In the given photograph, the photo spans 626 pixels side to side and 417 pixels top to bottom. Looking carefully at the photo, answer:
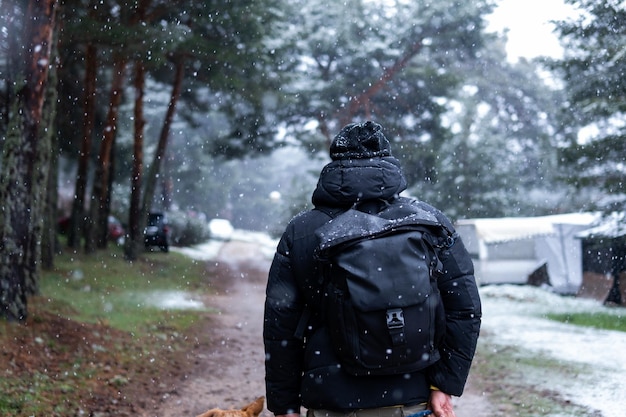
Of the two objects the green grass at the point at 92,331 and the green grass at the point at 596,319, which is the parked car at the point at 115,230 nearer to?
the green grass at the point at 92,331

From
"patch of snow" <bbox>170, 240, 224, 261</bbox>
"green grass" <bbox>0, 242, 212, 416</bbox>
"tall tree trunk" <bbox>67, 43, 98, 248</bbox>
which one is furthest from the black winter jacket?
"patch of snow" <bbox>170, 240, 224, 261</bbox>

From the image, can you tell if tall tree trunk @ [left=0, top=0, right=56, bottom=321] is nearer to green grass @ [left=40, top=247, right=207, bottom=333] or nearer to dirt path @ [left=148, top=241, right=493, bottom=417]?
green grass @ [left=40, top=247, right=207, bottom=333]

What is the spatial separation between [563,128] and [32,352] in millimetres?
17462

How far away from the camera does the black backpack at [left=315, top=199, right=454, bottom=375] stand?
206 cm

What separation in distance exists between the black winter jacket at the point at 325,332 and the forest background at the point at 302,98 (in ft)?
22.2

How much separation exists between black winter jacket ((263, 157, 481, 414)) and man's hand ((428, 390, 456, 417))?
0.09ft

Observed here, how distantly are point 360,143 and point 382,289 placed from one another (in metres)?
0.60

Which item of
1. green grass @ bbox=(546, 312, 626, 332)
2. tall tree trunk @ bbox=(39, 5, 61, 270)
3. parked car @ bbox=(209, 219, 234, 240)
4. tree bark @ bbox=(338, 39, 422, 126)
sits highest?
tree bark @ bbox=(338, 39, 422, 126)

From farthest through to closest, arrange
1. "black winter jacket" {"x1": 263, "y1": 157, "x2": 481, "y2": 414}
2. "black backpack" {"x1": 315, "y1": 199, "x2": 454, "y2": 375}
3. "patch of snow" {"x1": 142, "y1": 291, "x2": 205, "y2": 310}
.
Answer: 1. "patch of snow" {"x1": 142, "y1": 291, "x2": 205, "y2": 310}
2. "black winter jacket" {"x1": 263, "y1": 157, "x2": 481, "y2": 414}
3. "black backpack" {"x1": 315, "y1": 199, "x2": 454, "y2": 375}

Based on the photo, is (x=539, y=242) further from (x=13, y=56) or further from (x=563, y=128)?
(x=13, y=56)

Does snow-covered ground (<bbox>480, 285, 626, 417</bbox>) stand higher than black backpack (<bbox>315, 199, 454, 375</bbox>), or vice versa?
black backpack (<bbox>315, 199, 454, 375</bbox>)

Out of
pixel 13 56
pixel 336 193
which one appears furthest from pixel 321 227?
pixel 13 56

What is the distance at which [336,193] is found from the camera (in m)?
2.29

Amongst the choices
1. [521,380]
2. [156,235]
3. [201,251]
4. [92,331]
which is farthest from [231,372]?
[201,251]
